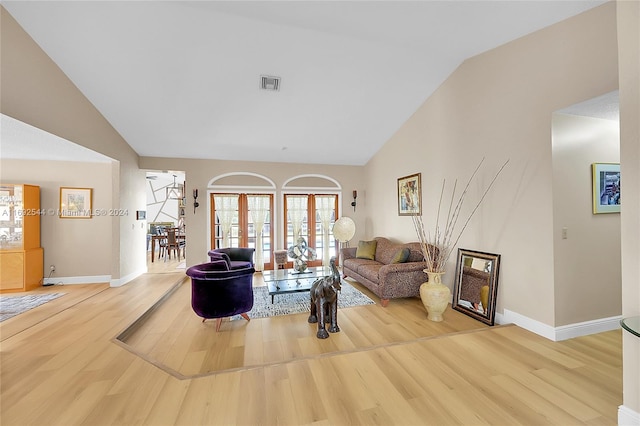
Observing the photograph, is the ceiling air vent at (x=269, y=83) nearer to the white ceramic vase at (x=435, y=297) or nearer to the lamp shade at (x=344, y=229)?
the lamp shade at (x=344, y=229)

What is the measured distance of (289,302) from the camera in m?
3.97

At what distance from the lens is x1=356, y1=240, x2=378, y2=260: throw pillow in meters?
5.23

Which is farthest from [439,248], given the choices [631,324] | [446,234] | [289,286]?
[631,324]

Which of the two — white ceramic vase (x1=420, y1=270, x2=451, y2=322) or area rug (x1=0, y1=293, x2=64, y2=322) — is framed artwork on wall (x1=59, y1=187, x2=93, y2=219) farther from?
white ceramic vase (x1=420, y1=270, x2=451, y2=322)

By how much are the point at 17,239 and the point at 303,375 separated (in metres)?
5.68

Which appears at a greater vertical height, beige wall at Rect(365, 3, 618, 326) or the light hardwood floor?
beige wall at Rect(365, 3, 618, 326)

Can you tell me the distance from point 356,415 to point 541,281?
2.51 m

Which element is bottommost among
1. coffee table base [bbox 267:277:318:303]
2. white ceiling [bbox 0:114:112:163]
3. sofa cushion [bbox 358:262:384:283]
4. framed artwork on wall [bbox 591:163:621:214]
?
coffee table base [bbox 267:277:318:303]

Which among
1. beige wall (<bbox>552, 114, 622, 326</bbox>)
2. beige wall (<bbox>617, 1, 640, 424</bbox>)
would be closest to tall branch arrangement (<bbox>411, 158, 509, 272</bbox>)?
beige wall (<bbox>552, 114, 622, 326</bbox>)

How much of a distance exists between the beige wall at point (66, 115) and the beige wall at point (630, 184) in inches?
199

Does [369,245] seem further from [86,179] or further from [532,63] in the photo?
[86,179]

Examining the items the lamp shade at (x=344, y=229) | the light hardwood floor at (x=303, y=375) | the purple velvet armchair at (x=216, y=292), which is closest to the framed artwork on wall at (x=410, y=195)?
the lamp shade at (x=344, y=229)

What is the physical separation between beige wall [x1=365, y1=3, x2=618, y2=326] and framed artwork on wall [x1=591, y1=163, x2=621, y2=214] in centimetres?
67

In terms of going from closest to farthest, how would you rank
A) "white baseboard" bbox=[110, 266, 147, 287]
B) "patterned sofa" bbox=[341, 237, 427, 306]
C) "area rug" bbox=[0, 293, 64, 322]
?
"area rug" bbox=[0, 293, 64, 322] → "patterned sofa" bbox=[341, 237, 427, 306] → "white baseboard" bbox=[110, 266, 147, 287]
